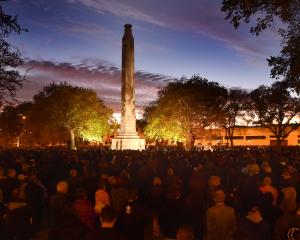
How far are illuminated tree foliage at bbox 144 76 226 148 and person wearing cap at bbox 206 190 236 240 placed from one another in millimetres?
48888

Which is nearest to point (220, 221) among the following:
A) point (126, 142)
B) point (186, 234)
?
point (186, 234)

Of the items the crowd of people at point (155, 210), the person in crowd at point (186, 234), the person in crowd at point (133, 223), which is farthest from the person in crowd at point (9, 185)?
the person in crowd at point (186, 234)

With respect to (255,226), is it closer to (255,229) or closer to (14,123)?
(255,229)

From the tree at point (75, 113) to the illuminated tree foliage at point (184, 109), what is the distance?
1208cm

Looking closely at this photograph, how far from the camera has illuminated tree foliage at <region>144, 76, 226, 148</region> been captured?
56.0 m

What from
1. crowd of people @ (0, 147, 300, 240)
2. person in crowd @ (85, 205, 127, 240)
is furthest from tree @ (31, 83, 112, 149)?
person in crowd @ (85, 205, 127, 240)

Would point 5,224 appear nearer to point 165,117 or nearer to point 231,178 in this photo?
point 231,178

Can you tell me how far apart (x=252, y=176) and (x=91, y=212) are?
14.6ft

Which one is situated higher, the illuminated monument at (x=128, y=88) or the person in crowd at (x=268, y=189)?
the illuminated monument at (x=128, y=88)

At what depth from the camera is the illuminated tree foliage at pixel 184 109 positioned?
184ft

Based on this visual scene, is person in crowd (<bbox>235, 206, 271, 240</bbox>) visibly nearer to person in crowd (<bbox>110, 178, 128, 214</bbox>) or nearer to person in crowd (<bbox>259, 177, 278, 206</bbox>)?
person in crowd (<bbox>259, 177, 278, 206</bbox>)

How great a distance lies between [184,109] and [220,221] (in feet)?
163

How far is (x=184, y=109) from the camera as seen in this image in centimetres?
5612

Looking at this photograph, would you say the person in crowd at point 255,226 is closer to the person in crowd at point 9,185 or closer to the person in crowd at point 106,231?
the person in crowd at point 106,231
